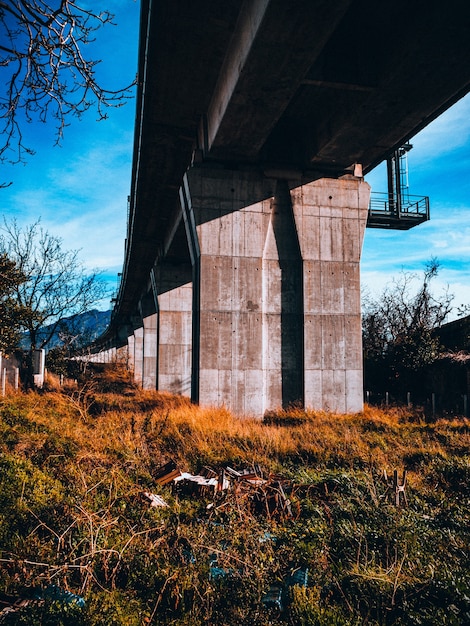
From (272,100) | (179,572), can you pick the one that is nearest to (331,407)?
(272,100)

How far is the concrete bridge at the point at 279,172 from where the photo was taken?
1095cm

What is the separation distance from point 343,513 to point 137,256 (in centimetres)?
2371

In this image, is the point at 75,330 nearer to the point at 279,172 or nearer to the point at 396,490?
the point at 279,172

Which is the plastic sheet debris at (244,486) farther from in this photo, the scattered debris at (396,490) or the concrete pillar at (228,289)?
the concrete pillar at (228,289)

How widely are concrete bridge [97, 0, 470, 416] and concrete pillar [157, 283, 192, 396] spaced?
932 cm

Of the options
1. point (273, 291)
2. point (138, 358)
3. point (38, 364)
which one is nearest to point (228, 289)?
point (273, 291)

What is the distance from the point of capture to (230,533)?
5609 millimetres

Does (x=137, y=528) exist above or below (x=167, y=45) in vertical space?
below

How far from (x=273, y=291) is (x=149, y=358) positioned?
1977 centimetres

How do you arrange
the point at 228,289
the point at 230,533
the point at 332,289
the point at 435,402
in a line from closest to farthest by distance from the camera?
the point at 230,533
the point at 228,289
the point at 332,289
the point at 435,402

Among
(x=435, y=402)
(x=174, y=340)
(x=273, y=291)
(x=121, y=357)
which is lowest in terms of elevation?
(x=435, y=402)

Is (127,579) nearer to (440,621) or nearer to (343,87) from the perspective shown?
(440,621)

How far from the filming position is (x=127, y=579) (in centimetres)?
476

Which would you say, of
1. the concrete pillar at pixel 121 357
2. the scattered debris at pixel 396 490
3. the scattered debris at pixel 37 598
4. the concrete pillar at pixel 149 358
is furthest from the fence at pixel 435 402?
the concrete pillar at pixel 121 357
